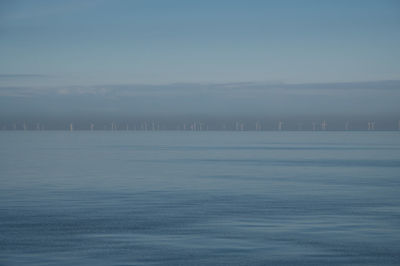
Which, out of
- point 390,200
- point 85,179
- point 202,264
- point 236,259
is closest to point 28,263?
point 202,264

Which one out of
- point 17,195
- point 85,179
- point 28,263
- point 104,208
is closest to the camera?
point 28,263

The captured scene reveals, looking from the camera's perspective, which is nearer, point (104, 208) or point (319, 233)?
point (319, 233)

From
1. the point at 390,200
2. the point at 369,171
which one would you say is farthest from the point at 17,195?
the point at 369,171

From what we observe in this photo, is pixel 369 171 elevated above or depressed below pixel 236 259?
below

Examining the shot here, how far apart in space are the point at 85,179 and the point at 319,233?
90.8ft

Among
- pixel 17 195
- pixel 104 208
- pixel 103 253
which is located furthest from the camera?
pixel 17 195

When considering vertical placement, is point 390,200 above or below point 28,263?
below

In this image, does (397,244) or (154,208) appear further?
(154,208)

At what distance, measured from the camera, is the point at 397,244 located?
19828 mm

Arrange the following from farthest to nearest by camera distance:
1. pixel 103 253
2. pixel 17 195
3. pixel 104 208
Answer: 1. pixel 17 195
2. pixel 104 208
3. pixel 103 253

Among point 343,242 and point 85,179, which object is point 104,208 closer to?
point 343,242

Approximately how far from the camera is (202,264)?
17.3 m

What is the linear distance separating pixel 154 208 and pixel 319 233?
10.3 metres

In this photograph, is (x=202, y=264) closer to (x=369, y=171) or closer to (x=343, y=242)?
(x=343, y=242)
